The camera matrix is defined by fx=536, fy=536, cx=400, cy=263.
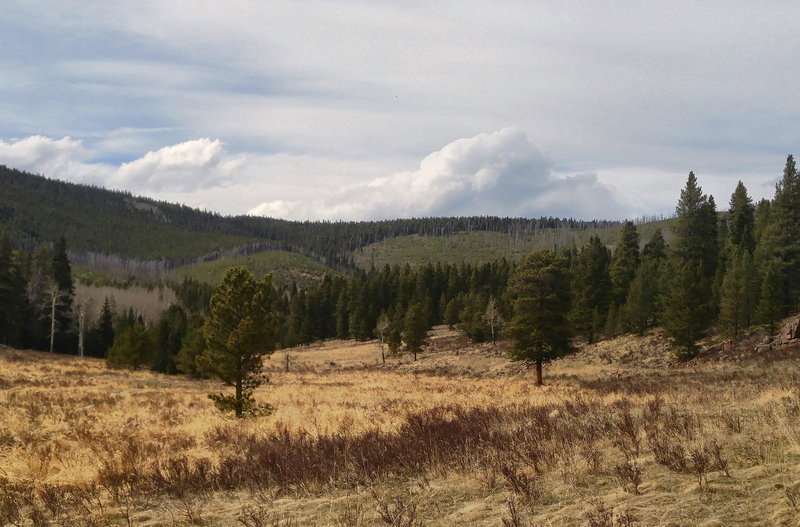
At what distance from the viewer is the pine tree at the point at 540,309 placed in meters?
34.0

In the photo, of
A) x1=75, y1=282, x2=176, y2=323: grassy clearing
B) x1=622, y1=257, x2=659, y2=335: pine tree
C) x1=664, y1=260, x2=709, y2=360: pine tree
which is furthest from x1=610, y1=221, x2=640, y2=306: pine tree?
x1=75, y1=282, x2=176, y2=323: grassy clearing

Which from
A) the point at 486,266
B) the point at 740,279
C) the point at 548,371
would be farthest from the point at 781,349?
the point at 486,266

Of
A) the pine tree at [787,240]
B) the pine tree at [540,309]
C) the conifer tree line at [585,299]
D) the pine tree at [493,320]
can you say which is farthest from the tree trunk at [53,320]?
the pine tree at [787,240]

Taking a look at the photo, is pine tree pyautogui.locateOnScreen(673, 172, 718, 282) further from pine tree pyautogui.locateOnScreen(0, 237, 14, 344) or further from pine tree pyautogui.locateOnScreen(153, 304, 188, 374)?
pine tree pyautogui.locateOnScreen(0, 237, 14, 344)

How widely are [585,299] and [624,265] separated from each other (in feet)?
25.6

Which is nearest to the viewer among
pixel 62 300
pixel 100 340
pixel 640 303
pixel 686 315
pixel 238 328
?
pixel 238 328

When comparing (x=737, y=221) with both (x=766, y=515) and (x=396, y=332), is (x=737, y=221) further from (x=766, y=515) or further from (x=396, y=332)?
(x=766, y=515)

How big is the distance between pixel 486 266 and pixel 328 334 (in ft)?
118

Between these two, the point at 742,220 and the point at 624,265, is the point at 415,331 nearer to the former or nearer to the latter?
the point at 624,265

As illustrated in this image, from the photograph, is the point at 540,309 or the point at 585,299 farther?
the point at 585,299

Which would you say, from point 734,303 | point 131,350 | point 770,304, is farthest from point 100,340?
point 770,304

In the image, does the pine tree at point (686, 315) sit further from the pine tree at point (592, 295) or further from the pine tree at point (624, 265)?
the pine tree at point (624, 265)

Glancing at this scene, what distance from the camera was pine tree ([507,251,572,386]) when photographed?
33969 millimetres

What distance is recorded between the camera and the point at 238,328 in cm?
2088
